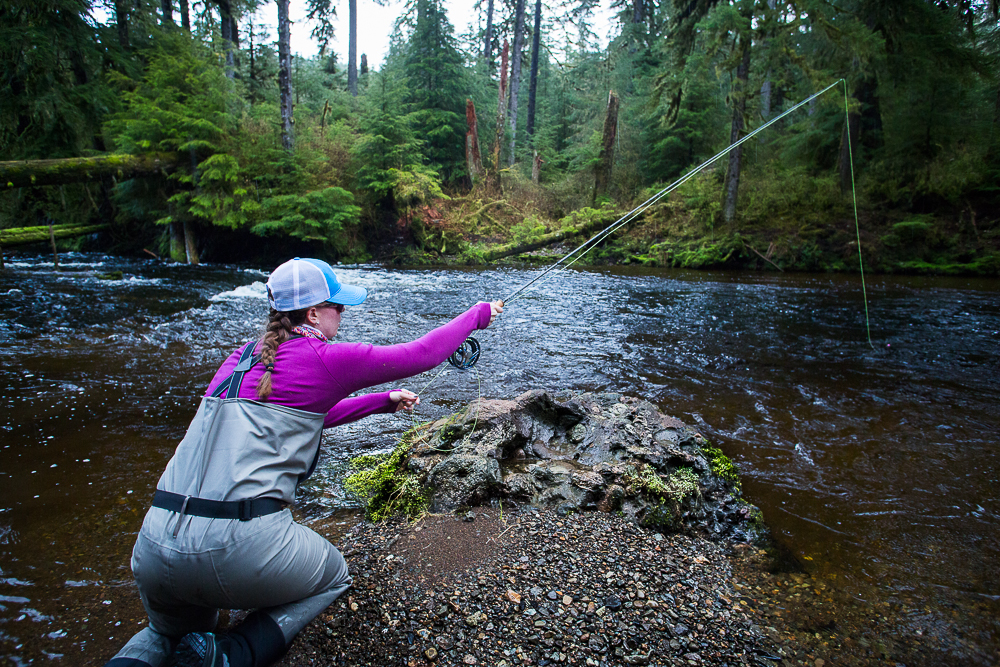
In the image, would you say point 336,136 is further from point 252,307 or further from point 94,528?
point 94,528

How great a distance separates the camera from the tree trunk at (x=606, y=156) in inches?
933

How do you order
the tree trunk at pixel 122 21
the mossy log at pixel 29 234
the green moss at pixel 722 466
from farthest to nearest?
the tree trunk at pixel 122 21
the mossy log at pixel 29 234
the green moss at pixel 722 466

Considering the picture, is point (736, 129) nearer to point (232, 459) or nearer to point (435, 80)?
point (435, 80)

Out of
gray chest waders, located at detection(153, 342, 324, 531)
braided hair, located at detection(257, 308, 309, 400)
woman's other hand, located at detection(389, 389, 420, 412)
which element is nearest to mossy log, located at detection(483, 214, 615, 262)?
woman's other hand, located at detection(389, 389, 420, 412)

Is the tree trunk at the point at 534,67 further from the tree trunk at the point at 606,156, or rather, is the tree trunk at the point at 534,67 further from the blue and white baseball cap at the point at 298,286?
the blue and white baseball cap at the point at 298,286

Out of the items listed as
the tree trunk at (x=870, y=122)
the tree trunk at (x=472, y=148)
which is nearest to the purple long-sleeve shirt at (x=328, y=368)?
the tree trunk at (x=870, y=122)

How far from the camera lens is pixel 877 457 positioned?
443 cm

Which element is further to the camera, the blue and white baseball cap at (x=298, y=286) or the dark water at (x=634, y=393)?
the dark water at (x=634, y=393)

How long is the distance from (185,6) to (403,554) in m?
28.1

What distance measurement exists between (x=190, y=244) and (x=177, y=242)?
54cm

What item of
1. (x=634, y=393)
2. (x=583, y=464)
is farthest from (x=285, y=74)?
(x=583, y=464)

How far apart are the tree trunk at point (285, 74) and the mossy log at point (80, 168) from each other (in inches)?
146

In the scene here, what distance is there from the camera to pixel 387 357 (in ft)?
8.13

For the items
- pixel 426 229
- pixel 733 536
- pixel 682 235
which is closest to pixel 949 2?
pixel 682 235
